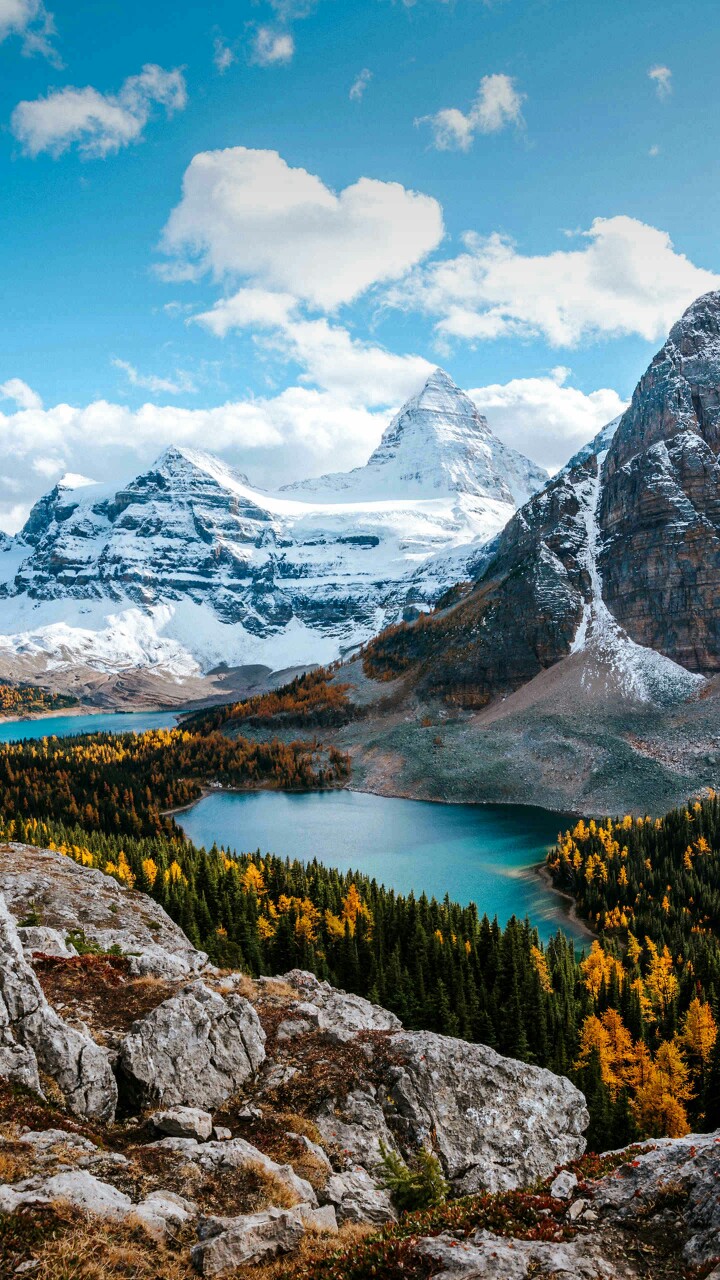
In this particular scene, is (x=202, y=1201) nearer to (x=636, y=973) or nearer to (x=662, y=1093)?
(x=662, y=1093)

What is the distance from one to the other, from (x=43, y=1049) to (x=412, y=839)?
4044 inches

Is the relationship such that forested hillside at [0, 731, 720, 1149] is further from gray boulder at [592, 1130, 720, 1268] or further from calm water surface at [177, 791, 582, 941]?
gray boulder at [592, 1130, 720, 1268]

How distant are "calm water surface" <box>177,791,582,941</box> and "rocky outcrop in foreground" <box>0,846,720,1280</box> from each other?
5800 cm

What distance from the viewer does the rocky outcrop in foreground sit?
12.5 meters

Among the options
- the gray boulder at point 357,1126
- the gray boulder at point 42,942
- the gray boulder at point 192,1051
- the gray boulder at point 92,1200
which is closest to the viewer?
the gray boulder at point 92,1200

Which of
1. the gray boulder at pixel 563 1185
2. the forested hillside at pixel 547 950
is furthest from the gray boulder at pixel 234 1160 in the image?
the forested hillside at pixel 547 950

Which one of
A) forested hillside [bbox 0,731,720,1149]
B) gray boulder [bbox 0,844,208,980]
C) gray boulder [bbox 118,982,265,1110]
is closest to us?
gray boulder [bbox 118,982,265,1110]

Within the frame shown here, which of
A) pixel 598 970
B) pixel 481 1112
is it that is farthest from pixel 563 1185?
pixel 598 970

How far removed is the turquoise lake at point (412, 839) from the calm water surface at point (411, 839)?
0.15m

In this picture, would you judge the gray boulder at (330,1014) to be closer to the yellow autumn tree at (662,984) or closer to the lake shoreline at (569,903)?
the yellow autumn tree at (662,984)

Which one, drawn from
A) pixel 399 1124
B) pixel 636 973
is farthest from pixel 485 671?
pixel 399 1124

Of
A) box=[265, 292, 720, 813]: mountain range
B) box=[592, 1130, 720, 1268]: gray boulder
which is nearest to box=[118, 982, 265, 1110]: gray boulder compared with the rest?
box=[592, 1130, 720, 1268]: gray boulder

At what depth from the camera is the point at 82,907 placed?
42.7m

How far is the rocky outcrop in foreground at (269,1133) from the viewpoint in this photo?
492 inches
